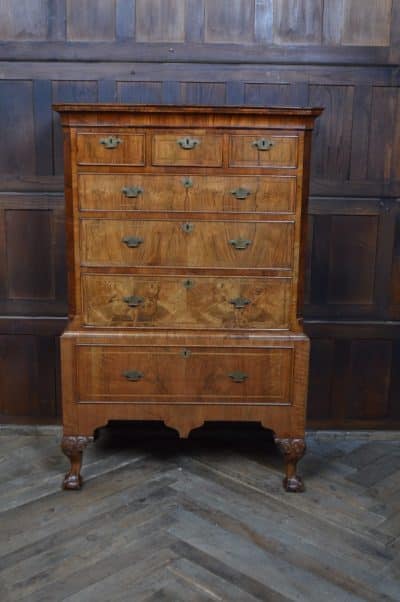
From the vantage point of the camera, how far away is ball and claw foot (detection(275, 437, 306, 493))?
254cm

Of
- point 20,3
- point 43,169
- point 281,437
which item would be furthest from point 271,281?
point 20,3

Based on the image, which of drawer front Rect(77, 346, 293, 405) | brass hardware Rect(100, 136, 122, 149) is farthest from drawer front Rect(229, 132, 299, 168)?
drawer front Rect(77, 346, 293, 405)

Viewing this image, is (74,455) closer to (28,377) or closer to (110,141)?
(28,377)

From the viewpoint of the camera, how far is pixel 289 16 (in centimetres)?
283

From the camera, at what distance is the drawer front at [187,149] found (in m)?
2.35

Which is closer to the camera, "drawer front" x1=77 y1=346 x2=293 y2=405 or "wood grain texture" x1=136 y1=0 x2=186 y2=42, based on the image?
"drawer front" x1=77 y1=346 x2=293 y2=405

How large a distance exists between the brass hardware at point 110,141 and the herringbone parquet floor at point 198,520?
4.67ft

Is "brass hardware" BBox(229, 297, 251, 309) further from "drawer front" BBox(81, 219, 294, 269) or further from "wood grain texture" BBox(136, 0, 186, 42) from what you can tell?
"wood grain texture" BBox(136, 0, 186, 42)

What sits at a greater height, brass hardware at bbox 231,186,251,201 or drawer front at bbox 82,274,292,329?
brass hardware at bbox 231,186,251,201

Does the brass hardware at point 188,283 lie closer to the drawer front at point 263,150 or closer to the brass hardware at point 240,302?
the brass hardware at point 240,302

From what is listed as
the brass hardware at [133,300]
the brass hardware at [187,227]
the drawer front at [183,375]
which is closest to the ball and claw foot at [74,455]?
the drawer front at [183,375]

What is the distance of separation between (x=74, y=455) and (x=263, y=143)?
1500mm

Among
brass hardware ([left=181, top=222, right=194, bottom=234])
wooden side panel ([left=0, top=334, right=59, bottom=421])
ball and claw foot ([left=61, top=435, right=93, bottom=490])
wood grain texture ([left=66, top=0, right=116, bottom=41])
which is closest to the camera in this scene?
brass hardware ([left=181, top=222, right=194, bottom=234])

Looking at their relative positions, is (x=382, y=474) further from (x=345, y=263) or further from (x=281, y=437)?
(x=345, y=263)
